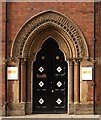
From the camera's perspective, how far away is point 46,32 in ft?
54.3

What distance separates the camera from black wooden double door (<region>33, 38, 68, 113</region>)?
54.9 ft

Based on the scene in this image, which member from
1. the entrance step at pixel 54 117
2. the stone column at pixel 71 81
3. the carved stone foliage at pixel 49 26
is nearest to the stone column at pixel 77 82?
the stone column at pixel 71 81

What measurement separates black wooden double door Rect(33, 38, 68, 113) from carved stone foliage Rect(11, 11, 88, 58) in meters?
0.79

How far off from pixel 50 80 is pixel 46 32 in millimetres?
1915

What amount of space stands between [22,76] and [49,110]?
1.77 meters

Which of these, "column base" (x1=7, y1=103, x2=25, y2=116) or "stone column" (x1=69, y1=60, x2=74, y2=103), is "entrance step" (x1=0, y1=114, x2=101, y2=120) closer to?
"column base" (x1=7, y1=103, x2=25, y2=116)

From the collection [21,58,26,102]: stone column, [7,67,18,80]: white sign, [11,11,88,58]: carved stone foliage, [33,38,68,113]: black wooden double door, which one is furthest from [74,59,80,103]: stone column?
[7,67,18,80]: white sign

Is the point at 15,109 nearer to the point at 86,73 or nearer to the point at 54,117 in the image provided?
the point at 54,117

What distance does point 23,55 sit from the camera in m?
16.3

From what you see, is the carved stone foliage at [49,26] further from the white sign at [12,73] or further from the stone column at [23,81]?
the white sign at [12,73]

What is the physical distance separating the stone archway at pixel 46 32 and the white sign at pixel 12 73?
185 millimetres

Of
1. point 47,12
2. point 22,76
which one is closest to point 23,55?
point 22,76

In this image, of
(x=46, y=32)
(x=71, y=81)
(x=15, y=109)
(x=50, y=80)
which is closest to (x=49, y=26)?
(x=46, y=32)

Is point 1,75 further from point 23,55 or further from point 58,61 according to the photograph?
point 58,61
